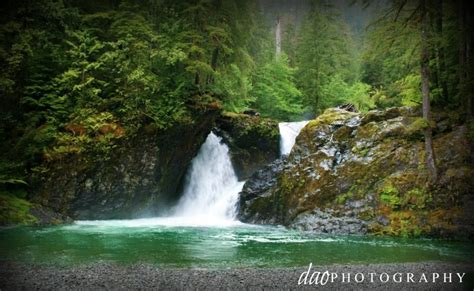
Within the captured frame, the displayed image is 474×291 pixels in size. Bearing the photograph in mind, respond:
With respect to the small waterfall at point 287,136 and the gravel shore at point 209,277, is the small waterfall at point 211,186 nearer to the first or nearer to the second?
the small waterfall at point 287,136

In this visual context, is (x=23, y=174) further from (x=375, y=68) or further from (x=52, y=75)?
(x=375, y=68)

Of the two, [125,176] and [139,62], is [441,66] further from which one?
[125,176]

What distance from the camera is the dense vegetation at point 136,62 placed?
52.0 feet

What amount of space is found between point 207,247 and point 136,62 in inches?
406

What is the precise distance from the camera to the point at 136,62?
62.3 feet

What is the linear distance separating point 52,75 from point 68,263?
12.0 metres

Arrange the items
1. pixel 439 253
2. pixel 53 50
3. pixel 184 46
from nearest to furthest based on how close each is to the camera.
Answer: pixel 439 253, pixel 53 50, pixel 184 46

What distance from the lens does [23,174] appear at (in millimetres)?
16609

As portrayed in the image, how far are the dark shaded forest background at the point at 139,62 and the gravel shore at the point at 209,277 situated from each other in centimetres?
807

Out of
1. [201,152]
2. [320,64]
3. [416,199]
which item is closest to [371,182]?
[416,199]

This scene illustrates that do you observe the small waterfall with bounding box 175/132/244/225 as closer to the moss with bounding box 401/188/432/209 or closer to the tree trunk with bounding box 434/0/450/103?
the moss with bounding box 401/188/432/209

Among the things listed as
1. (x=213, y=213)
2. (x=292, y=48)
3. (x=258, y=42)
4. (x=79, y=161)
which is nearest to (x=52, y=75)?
(x=79, y=161)

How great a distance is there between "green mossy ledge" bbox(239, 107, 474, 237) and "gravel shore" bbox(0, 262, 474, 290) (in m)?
5.76

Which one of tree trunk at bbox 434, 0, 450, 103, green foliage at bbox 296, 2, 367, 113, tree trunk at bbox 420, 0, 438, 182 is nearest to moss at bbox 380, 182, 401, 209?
tree trunk at bbox 420, 0, 438, 182
